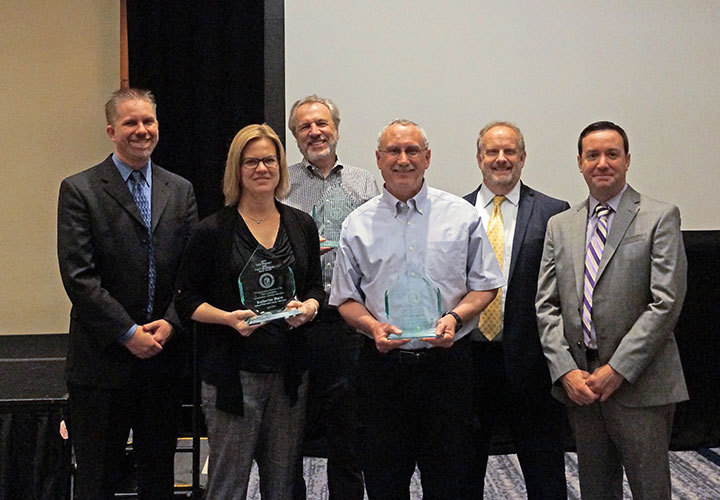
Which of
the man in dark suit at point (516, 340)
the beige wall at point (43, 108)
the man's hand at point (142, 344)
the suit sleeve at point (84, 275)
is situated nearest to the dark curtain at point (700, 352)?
the man in dark suit at point (516, 340)

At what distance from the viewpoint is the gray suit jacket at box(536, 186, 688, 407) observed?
2338mm

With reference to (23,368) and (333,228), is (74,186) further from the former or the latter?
(23,368)

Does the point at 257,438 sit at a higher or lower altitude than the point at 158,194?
lower

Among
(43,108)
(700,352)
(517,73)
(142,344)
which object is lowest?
(700,352)

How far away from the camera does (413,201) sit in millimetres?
2404

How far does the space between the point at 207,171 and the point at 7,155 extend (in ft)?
5.26

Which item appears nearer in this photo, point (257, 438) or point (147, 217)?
point (257, 438)

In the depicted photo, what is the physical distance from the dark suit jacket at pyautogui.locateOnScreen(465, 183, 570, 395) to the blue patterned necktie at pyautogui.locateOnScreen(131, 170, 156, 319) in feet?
4.09

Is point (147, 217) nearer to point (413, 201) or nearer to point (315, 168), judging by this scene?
point (315, 168)

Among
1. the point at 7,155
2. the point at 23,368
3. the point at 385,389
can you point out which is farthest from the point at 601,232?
the point at 7,155

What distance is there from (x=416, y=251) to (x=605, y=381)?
0.73 meters

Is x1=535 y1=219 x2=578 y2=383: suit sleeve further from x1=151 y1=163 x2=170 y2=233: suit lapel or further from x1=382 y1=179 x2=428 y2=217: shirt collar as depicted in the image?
x1=151 y1=163 x2=170 y2=233: suit lapel

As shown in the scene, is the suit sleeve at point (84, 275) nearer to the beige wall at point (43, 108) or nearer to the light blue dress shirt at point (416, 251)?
the light blue dress shirt at point (416, 251)

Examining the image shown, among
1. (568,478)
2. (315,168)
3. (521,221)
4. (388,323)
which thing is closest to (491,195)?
(521,221)
